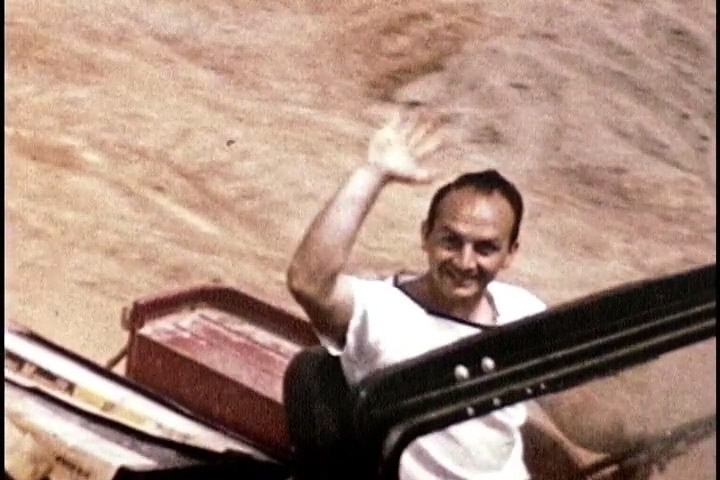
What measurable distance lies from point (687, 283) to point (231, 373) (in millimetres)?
418

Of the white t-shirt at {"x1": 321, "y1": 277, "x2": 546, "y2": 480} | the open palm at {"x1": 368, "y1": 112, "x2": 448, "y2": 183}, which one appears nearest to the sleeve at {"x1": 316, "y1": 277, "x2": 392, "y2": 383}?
the white t-shirt at {"x1": 321, "y1": 277, "x2": 546, "y2": 480}

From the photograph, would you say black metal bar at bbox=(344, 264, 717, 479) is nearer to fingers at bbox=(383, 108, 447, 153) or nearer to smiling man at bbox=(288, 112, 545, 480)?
smiling man at bbox=(288, 112, 545, 480)

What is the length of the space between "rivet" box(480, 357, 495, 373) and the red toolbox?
0.15m

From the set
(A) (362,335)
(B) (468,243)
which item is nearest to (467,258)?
(B) (468,243)

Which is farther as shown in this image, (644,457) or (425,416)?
(644,457)

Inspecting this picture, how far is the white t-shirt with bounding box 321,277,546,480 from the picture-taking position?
0.90 meters

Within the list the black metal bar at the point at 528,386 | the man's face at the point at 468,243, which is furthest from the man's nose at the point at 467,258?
the black metal bar at the point at 528,386

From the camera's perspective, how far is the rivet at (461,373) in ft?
2.87

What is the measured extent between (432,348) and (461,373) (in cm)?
4

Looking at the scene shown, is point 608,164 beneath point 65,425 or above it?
above

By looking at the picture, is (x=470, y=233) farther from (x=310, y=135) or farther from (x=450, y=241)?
(x=310, y=135)

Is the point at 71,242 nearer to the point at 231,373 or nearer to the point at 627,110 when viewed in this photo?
the point at 231,373

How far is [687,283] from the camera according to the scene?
943mm

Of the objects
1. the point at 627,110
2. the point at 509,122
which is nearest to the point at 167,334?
the point at 509,122
